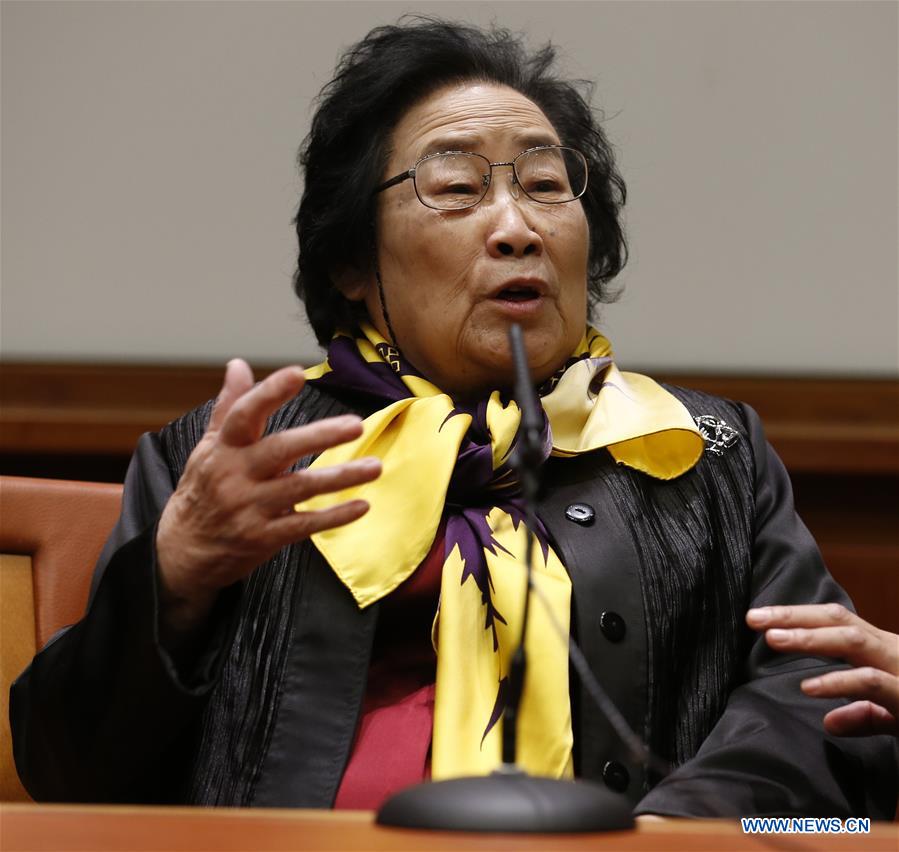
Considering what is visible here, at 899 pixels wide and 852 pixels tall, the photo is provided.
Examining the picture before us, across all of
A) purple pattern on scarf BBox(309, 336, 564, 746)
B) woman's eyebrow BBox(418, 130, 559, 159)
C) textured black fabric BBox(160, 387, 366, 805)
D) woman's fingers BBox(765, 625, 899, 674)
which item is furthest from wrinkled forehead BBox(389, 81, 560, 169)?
woman's fingers BBox(765, 625, 899, 674)

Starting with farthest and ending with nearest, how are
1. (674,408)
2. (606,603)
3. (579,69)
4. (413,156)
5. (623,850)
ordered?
(579,69)
(413,156)
(674,408)
(606,603)
(623,850)

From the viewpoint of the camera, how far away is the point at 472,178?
5.63ft

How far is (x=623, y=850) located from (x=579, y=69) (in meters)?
1.93

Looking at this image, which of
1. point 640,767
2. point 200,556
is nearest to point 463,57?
point 200,556

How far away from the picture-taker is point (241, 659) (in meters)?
1.49

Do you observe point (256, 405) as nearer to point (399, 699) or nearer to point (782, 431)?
point (399, 699)

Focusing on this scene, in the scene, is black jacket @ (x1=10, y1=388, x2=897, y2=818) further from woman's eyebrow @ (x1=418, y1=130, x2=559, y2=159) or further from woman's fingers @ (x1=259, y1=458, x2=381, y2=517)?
woman's eyebrow @ (x1=418, y1=130, x2=559, y2=159)

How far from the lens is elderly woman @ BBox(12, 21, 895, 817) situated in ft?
4.33

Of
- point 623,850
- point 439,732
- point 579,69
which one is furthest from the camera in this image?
point 579,69

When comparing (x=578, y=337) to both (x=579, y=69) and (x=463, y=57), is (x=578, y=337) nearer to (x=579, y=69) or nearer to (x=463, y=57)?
(x=463, y=57)

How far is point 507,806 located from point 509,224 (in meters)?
1.03

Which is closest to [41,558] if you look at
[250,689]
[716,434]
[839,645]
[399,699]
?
[250,689]

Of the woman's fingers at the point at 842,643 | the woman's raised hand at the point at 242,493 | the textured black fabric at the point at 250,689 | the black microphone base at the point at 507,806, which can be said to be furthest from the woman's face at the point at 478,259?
the black microphone base at the point at 507,806

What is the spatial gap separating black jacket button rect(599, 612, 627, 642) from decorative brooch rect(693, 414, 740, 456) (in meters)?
0.33
